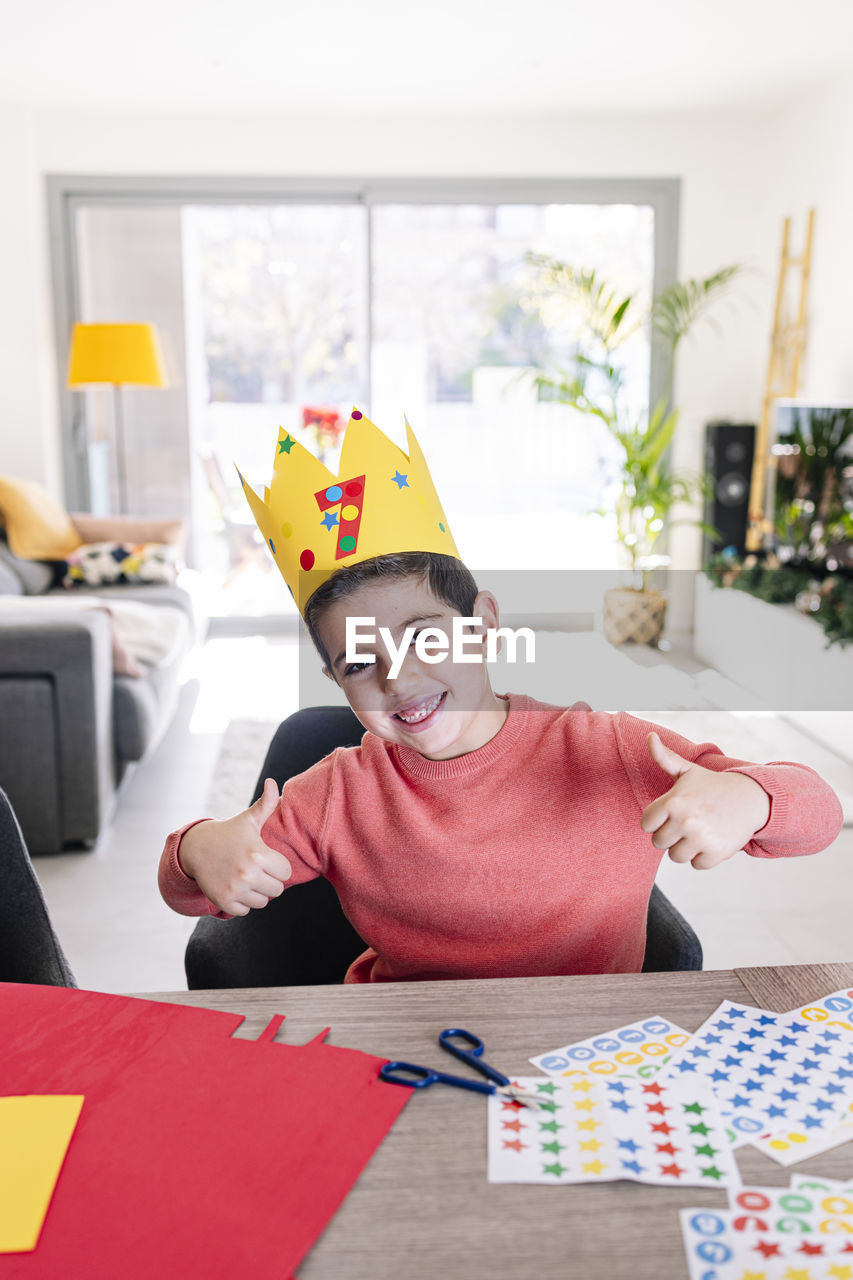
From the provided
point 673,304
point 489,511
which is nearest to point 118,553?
point 489,511

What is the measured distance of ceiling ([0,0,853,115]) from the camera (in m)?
4.20

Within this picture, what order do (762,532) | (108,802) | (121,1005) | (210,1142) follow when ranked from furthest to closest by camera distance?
1. (762,532)
2. (108,802)
3. (121,1005)
4. (210,1142)

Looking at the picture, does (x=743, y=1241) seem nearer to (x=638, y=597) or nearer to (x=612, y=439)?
(x=638, y=597)

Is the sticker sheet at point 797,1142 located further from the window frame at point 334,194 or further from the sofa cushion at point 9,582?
the window frame at point 334,194

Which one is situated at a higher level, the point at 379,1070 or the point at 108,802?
the point at 379,1070

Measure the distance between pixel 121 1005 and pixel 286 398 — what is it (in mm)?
5443

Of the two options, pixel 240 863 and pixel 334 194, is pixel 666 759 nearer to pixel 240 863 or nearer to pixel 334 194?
pixel 240 863

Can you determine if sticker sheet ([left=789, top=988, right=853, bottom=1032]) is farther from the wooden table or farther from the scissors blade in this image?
the scissors blade

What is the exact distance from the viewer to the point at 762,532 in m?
5.43

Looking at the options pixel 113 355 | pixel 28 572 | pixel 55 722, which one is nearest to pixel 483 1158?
pixel 55 722

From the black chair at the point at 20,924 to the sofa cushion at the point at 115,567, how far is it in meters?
3.95

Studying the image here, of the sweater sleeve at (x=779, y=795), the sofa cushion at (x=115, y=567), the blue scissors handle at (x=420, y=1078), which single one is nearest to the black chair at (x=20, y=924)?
the blue scissors handle at (x=420, y=1078)

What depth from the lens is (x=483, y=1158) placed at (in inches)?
29.9

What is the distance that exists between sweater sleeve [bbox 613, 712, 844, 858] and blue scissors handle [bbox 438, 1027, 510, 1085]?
0.29m
